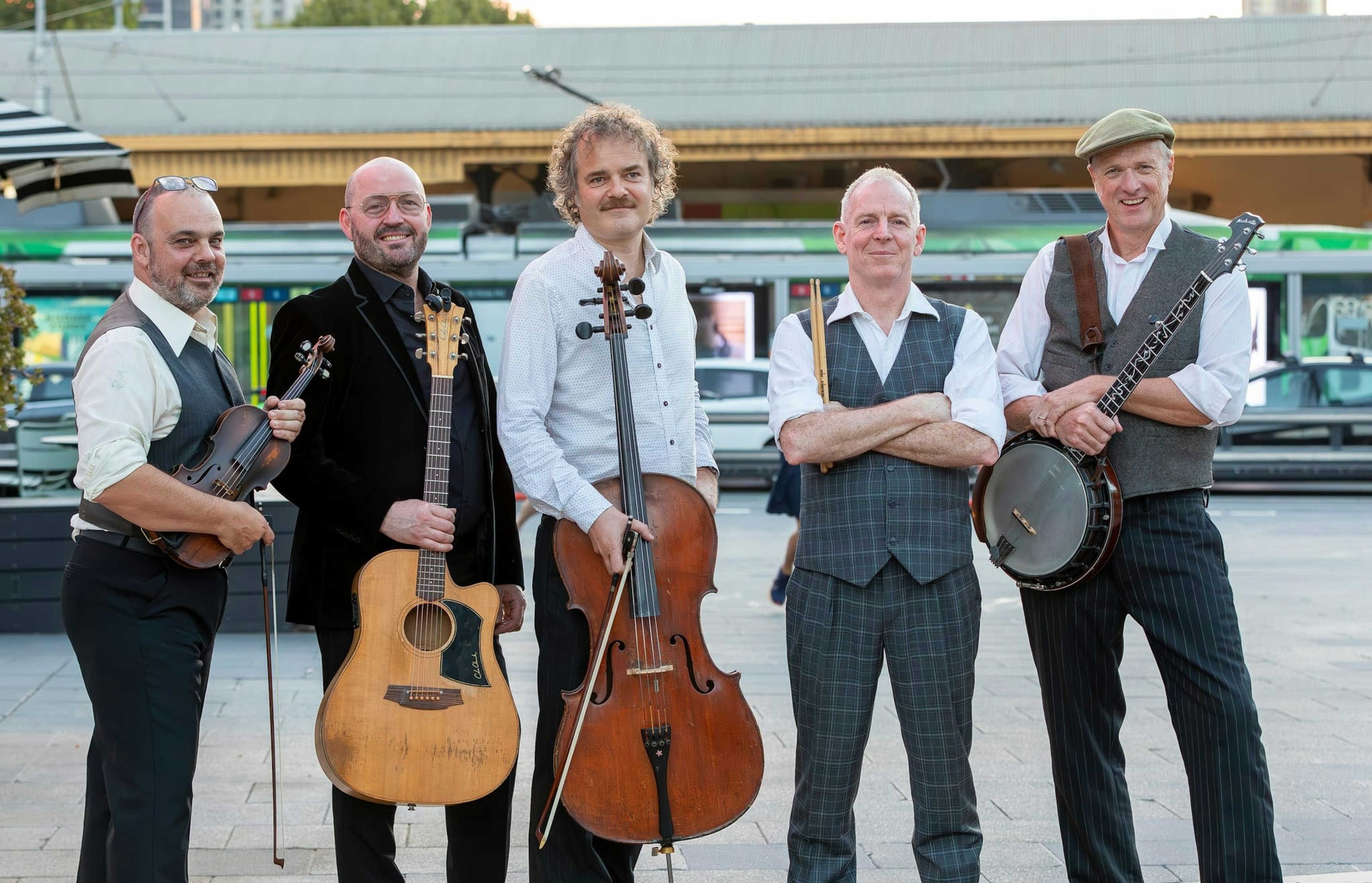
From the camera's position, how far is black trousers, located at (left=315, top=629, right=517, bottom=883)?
335cm

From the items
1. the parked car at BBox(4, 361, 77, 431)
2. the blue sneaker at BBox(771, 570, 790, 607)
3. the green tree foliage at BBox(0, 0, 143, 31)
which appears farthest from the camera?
the green tree foliage at BBox(0, 0, 143, 31)

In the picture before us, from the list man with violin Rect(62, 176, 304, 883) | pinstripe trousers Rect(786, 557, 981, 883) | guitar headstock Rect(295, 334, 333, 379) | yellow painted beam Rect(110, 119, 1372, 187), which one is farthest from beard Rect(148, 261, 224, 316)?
yellow painted beam Rect(110, 119, 1372, 187)

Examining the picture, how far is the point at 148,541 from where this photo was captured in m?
3.12

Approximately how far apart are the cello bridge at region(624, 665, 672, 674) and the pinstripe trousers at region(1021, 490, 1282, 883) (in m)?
1.03

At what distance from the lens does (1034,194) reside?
18.3 m

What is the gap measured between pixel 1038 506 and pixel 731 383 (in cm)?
1332

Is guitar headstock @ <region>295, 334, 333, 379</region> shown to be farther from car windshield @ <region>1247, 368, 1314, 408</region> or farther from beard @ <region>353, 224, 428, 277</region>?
car windshield @ <region>1247, 368, 1314, 408</region>

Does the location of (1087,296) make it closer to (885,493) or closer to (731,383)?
(885,493)

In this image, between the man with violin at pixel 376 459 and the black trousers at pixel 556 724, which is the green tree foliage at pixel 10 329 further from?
the black trousers at pixel 556 724

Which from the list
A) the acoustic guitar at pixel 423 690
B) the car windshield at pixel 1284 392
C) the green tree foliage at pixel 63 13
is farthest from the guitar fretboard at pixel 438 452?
the green tree foliage at pixel 63 13

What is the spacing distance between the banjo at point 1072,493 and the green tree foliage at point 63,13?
143 ft

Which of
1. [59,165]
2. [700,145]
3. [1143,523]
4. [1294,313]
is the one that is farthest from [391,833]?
[700,145]

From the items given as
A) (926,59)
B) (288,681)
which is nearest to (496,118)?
(926,59)

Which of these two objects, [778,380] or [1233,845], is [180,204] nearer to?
[778,380]
